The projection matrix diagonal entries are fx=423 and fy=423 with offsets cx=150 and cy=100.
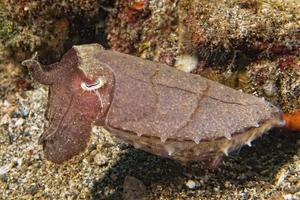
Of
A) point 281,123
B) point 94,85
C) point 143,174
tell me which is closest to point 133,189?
point 143,174

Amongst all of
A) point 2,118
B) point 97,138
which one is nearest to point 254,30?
point 97,138

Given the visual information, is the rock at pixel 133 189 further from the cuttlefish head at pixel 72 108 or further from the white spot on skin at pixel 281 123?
the white spot on skin at pixel 281 123

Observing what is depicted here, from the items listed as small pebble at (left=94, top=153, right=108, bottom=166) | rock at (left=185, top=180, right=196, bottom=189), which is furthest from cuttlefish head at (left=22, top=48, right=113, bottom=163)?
rock at (left=185, top=180, right=196, bottom=189)

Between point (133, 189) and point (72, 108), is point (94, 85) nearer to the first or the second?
point (72, 108)

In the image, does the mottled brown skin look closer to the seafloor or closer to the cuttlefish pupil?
the cuttlefish pupil

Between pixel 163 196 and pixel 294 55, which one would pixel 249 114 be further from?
pixel 163 196

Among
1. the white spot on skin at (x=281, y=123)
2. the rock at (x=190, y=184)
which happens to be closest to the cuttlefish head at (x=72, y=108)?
the rock at (x=190, y=184)
